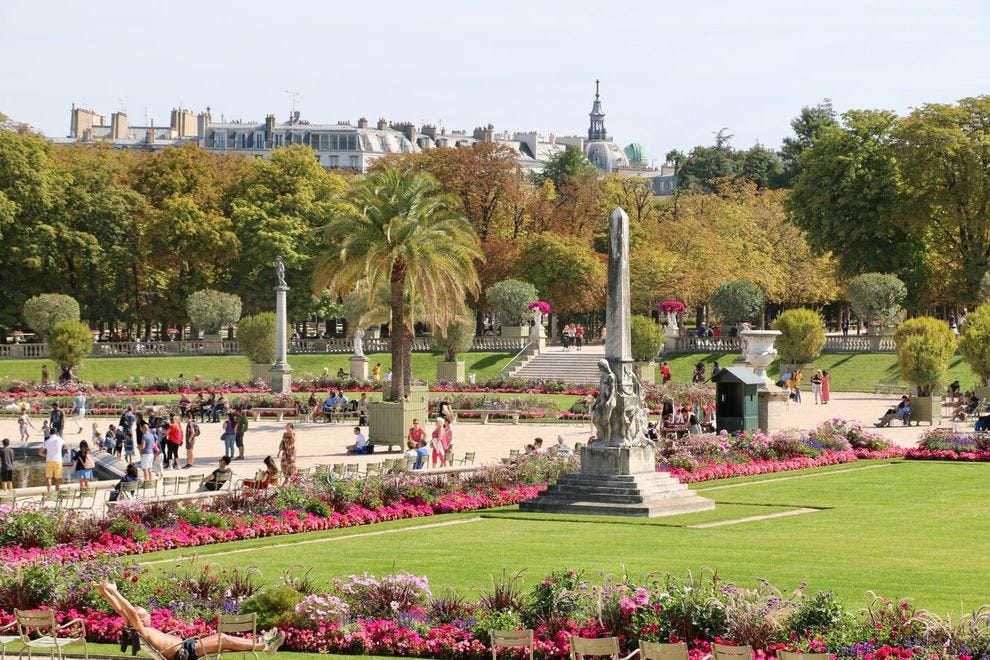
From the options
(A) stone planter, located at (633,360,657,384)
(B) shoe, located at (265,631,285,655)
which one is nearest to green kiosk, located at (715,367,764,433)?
(A) stone planter, located at (633,360,657,384)

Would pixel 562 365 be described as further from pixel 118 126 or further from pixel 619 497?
pixel 118 126

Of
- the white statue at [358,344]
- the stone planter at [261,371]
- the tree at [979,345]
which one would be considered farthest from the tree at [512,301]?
the tree at [979,345]

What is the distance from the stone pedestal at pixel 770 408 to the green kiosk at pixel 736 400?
1.19m

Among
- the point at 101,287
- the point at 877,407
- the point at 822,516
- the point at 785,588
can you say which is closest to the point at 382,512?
the point at 822,516

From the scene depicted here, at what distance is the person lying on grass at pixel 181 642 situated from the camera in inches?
561

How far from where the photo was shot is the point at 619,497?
26.6 m

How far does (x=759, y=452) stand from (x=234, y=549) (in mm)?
15369

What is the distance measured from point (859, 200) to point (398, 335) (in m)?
38.7

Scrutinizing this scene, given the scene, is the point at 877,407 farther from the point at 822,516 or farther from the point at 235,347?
the point at 235,347

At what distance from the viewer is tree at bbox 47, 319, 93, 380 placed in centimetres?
6688

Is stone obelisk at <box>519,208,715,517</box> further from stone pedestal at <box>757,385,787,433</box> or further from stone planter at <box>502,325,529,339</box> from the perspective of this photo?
stone planter at <box>502,325,529,339</box>

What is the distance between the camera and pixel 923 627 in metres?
14.1

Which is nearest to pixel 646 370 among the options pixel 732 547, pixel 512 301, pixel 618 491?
pixel 512 301

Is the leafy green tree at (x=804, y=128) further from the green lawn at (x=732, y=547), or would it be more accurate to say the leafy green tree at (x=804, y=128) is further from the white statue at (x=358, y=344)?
the green lawn at (x=732, y=547)
